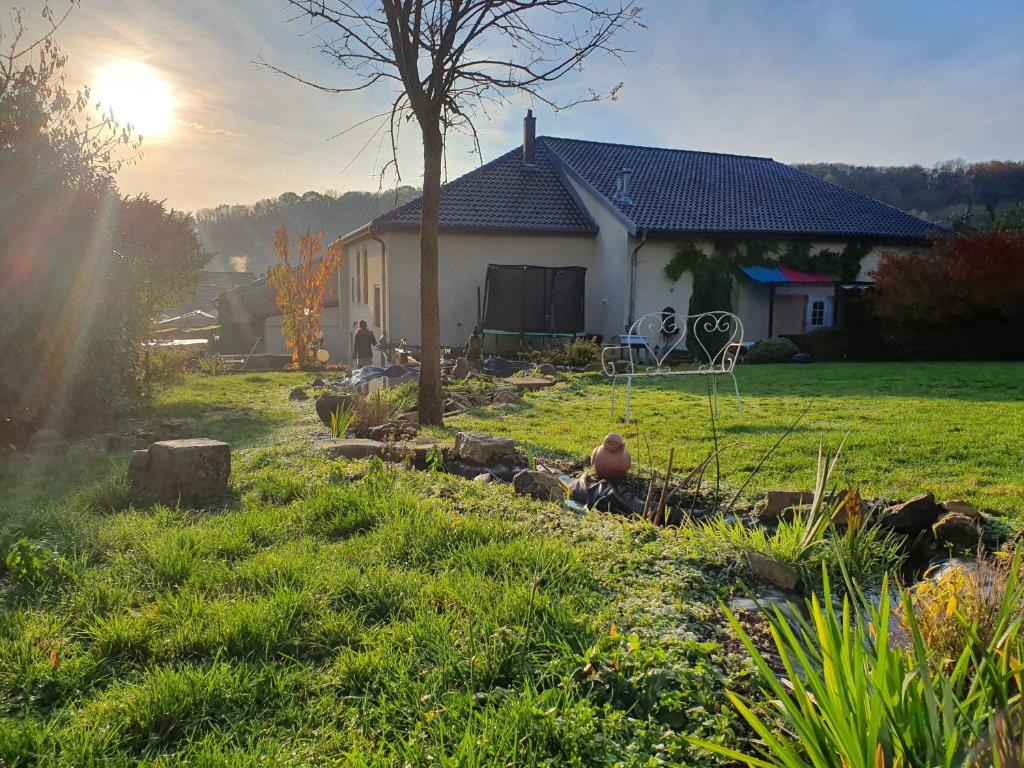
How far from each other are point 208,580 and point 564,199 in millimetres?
19221

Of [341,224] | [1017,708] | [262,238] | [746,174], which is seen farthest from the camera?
[262,238]

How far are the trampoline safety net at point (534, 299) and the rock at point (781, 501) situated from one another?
14.8 metres

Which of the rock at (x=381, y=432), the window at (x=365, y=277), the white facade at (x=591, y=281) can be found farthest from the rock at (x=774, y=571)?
the window at (x=365, y=277)

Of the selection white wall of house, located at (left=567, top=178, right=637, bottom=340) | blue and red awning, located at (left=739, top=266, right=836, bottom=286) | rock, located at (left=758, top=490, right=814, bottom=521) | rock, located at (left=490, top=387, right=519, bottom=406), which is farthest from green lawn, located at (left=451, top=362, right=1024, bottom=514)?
blue and red awning, located at (left=739, top=266, right=836, bottom=286)

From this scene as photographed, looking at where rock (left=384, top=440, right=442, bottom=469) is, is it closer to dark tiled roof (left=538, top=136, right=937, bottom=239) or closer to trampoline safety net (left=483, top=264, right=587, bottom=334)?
trampoline safety net (left=483, top=264, right=587, bottom=334)

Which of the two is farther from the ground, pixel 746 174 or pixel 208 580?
pixel 746 174

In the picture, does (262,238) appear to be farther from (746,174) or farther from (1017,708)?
(1017,708)

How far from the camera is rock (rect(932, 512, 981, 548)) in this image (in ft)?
9.87

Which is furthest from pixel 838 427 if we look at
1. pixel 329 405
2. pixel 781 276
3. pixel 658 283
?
pixel 781 276

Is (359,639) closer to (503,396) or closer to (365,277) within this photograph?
(503,396)

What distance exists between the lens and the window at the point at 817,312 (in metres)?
20.2

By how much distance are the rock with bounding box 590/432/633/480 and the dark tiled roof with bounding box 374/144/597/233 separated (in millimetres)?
14696

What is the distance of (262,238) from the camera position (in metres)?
77.8

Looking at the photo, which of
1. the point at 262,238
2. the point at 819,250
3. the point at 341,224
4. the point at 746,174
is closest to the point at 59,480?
the point at 819,250
